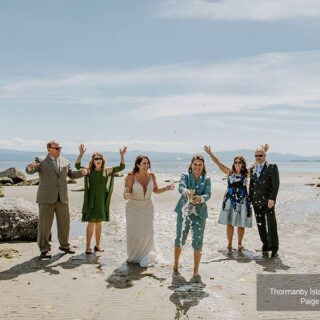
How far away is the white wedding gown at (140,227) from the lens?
1101 cm

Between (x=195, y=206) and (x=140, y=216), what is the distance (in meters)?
1.81

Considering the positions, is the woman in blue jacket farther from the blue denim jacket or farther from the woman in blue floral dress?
the woman in blue floral dress

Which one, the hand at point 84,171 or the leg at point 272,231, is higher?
the hand at point 84,171

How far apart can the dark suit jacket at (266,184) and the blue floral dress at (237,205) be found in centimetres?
35

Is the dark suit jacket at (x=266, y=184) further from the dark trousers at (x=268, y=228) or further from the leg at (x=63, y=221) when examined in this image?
the leg at (x=63, y=221)

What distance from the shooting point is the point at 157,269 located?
1048cm

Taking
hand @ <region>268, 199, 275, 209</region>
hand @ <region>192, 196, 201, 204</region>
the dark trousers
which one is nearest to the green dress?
hand @ <region>192, 196, 201, 204</region>

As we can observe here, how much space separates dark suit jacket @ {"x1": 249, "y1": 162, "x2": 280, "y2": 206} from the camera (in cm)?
1213

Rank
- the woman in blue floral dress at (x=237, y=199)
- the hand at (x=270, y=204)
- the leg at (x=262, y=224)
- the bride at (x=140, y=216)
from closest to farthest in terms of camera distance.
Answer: the bride at (x=140, y=216), the hand at (x=270, y=204), the leg at (x=262, y=224), the woman in blue floral dress at (x=237, y=199)

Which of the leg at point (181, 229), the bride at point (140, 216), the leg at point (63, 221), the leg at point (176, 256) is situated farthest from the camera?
the leg at point (63, 221)

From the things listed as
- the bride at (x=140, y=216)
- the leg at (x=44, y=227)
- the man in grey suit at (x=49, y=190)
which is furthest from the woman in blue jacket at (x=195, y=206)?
the leg at (x=44, y=227)

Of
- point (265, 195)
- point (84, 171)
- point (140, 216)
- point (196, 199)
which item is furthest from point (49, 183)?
point (265, 195)

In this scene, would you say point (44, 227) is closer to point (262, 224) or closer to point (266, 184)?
point (262, 224)

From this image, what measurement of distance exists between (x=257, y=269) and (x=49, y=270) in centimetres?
491
